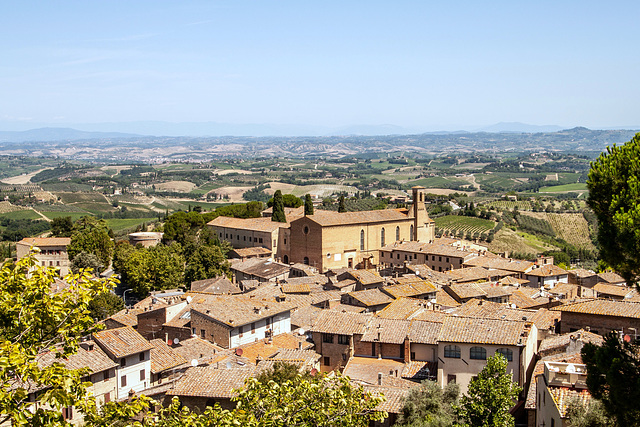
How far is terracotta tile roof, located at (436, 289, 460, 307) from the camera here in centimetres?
3372

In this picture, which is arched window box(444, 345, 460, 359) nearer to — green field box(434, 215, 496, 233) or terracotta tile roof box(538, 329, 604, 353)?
terracotta tile roof box(538, 329, 604, 353)

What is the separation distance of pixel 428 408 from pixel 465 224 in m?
78.3

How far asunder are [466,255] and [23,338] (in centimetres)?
4896

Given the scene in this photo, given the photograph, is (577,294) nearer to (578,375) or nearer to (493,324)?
(493,324)

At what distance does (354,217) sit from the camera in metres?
58.9

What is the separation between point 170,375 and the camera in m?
23.7

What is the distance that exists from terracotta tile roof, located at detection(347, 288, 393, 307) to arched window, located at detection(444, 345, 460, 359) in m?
11.5

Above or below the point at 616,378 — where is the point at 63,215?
below

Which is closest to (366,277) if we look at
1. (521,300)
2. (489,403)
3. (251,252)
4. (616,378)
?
(521,300)

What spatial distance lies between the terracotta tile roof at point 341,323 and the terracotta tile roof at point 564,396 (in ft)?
35.1

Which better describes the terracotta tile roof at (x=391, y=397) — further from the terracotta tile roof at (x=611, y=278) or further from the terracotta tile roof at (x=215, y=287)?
the terracotta tile roof at (x=611, y=278)

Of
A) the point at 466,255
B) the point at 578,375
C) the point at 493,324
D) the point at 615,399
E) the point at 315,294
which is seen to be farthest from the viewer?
the point at 466,255

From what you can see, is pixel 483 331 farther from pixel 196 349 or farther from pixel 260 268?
pixel 260 268

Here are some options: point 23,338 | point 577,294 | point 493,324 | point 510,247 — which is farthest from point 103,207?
point 23,338
